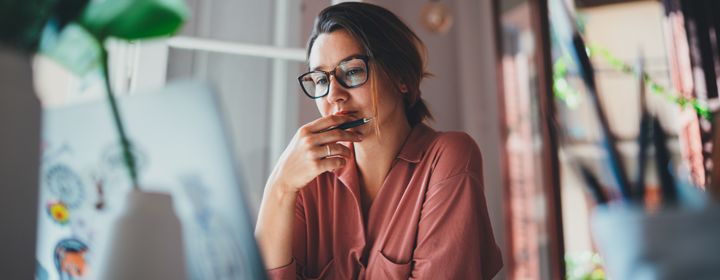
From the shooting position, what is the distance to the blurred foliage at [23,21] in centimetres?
29

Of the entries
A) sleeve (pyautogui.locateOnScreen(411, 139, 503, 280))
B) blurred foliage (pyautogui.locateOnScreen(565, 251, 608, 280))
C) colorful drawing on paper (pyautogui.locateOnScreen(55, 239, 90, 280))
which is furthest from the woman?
blurred foliage (pyautogui.locateOnScreen(565, 251, 608, 280))

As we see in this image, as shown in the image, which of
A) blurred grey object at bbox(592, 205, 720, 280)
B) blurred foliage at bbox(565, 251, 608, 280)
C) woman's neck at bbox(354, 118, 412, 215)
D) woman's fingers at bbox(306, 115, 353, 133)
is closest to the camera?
blurred grey object at bbox(592, 205, 720, 280)

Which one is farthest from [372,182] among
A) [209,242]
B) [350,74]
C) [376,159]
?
[209,242]

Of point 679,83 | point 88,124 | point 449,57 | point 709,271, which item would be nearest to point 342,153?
point 88,124

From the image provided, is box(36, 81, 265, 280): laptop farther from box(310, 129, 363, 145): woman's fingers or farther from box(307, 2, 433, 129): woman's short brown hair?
box(307, 2, 433, 129): woman's short brown hair

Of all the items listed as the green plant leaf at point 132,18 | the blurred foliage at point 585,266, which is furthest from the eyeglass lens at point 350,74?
the blurred foliage at point 585,266

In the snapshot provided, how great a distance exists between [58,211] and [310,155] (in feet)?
1.68

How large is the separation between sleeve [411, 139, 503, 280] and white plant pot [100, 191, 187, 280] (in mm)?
555

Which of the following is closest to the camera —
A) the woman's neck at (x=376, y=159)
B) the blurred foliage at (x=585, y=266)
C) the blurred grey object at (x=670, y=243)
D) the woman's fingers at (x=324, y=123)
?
the blurred grey object at (x=670, y=243)

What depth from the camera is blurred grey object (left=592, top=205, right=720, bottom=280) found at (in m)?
0.28

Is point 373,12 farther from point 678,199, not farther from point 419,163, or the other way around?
point 678,199

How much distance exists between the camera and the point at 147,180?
0.33 m

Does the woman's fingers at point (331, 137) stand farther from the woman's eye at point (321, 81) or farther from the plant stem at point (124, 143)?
the plant stem at point (124, 143)

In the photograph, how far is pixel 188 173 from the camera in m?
0.32
